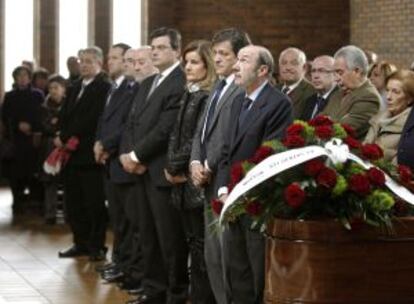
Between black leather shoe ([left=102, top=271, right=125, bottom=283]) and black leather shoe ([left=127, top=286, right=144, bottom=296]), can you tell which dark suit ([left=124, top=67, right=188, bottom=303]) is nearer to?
black leather shoe ([left=127, top=286, right=144, bottom=296])

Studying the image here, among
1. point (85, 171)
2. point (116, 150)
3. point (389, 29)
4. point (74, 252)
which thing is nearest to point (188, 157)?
point (116, 150)

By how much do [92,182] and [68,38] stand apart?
7.95 m

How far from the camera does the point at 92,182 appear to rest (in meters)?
10.0

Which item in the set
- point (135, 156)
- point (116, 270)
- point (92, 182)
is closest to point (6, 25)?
point (92, 182)

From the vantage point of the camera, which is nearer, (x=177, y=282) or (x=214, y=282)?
(x=214, y=282)

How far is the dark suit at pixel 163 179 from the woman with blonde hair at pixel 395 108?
155 centimetres

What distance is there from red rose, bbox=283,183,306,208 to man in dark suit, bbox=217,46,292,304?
158 centimetres

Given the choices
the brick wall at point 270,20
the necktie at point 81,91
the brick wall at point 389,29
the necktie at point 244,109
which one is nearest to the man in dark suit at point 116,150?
the necktie at point 81,91

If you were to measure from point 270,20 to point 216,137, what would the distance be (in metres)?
9.61

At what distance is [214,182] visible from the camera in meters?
6.43

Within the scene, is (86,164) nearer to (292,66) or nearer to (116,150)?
(116,150)

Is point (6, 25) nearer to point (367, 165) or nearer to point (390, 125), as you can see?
point (390, 125)

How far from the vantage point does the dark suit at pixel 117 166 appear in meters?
8.70

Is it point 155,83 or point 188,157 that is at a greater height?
point 155,83
